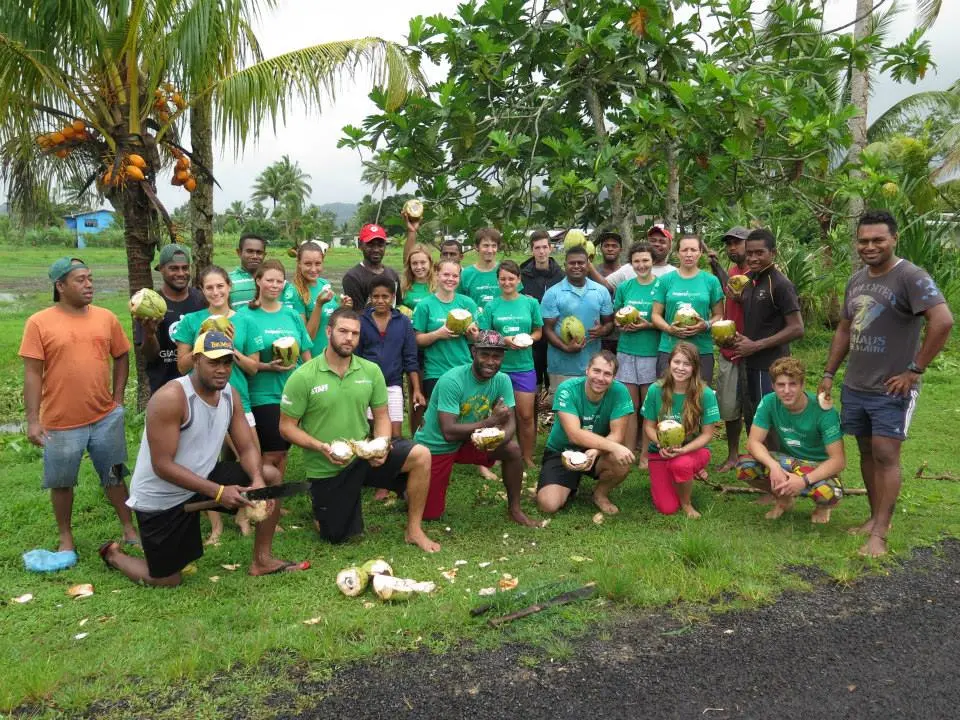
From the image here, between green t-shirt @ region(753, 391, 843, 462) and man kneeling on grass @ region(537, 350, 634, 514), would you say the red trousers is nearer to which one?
man kneeling on grass @ region(537, 350, 634, 514)

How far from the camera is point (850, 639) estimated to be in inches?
165

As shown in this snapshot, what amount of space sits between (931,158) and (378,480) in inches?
768

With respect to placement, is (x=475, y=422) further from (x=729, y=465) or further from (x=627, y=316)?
(x=729, y=465)

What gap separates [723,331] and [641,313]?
0.82 meters

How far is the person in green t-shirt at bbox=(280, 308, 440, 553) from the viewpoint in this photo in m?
5.39

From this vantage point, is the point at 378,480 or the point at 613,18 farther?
the point at 613,18

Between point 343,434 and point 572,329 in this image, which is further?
point 572,329

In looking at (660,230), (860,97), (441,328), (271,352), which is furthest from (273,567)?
(860,97)

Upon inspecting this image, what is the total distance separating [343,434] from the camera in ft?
18.1

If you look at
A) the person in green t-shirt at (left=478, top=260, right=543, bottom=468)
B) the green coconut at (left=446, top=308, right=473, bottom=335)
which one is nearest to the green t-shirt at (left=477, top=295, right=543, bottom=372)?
the person in green t-shirt at (left=478, top=260, right=543, bottom=468)

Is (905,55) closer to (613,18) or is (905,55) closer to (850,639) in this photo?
(613,18)

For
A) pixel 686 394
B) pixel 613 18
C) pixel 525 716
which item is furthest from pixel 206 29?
pixel 525 716

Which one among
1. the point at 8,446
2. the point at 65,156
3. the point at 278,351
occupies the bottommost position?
the point at 8,446

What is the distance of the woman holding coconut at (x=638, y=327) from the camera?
7082 millimetres
